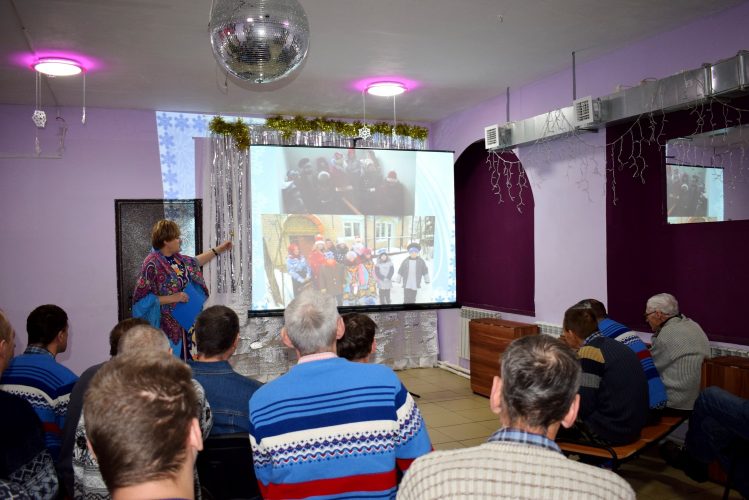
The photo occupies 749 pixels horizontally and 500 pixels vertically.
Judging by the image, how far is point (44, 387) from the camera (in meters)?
2.54

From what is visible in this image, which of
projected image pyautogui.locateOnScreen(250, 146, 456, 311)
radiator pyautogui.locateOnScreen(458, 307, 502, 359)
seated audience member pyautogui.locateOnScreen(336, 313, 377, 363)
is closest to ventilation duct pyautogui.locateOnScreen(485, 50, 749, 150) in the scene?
projected image pyautogui.locateOnScreen(250, 146, 456, 311)

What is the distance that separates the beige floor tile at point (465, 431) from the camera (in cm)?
468

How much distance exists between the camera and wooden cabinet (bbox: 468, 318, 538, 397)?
565cm

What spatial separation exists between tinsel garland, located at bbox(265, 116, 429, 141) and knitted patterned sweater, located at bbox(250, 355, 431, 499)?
5.18 metres

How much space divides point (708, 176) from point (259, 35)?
3336mm

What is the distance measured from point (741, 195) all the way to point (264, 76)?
3214 millimetres

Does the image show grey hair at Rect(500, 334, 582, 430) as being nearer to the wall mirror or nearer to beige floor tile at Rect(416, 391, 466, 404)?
the wall mirror

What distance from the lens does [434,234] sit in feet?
21.4

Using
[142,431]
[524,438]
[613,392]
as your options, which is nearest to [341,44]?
[613,392]

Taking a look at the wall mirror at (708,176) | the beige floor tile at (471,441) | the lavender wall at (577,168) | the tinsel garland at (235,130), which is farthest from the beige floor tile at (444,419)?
the tinsel garland at (235,130)

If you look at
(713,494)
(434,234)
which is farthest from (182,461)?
(434,234)

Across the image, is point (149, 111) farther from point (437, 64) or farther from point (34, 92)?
point (437, 64)

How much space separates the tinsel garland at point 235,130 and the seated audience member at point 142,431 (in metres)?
5.86

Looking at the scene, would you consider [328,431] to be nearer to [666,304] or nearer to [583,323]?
[583,323]
